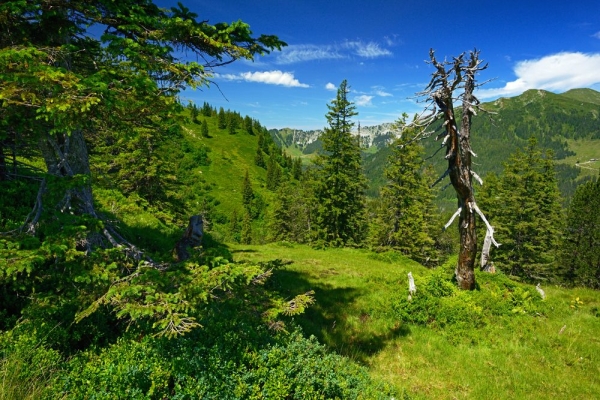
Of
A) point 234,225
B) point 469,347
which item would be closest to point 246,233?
point 234,225

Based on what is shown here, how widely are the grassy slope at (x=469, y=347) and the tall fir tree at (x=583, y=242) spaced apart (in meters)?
33.5

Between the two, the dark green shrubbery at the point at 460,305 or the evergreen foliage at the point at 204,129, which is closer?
the dark green shrubbery at the point at 460,305

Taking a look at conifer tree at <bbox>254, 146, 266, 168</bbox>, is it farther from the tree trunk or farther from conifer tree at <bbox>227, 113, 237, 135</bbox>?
the tree trunk

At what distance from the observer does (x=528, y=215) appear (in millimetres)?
32781

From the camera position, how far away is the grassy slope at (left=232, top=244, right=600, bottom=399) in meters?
7.07

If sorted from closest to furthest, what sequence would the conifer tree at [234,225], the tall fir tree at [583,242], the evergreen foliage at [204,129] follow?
the tall fir tree at [583,242]
the conifer tree at [234,225]
the evergreen foliage at [204,129]

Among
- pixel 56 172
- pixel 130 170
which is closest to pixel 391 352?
pixel 56 172

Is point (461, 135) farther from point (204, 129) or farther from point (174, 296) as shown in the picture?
point (204, 129)

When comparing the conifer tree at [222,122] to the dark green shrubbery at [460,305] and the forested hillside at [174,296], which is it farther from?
the dark green shrubbery at [460,305]

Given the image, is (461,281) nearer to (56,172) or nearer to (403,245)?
(56,172)

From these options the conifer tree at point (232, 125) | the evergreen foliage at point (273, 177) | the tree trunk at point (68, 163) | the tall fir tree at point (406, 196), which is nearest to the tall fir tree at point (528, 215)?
the tall fir tree at point (406, 196)

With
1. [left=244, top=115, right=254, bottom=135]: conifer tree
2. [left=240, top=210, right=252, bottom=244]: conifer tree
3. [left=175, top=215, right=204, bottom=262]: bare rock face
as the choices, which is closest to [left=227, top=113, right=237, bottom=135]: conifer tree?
[left=244, top=115, right=254, bottom=135]: conifer tree

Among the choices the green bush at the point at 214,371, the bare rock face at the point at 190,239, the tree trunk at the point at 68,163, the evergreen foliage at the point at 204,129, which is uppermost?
the evergreen foliage at the point at 204,129

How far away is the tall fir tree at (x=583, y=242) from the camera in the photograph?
3697 centimetres
